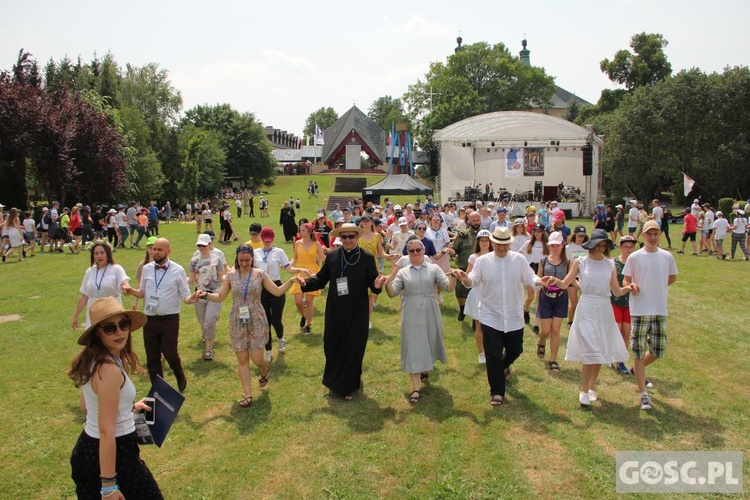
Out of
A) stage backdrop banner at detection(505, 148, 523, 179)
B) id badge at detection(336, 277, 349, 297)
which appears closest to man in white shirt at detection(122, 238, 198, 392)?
id badge at detection(336, 277, 349, 297)

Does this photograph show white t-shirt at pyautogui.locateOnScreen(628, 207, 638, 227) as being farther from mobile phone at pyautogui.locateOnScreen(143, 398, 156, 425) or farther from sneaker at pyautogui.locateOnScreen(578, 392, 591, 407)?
mobile phone at pyautogui.locateOnScreen(143, 398, 156, 425)

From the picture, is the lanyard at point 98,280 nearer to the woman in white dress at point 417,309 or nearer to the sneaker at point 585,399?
the woman in white dress at point 417,309

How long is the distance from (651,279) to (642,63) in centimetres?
5525

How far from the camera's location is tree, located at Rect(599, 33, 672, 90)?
5306 cm

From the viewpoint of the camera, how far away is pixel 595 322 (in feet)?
19.0

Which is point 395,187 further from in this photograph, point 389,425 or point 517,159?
point 389,425

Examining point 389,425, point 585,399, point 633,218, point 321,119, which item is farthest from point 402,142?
point 321,119

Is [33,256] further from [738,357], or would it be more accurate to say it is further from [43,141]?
[738,357]

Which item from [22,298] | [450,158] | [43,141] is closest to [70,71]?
[43,141]

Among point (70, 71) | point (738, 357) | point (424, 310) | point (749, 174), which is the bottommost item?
point (738, 357)

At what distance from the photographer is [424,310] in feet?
20.1

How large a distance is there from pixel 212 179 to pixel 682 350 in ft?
160

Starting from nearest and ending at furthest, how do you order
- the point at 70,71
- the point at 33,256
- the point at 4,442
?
the point at 4,442 → the point at 33,256 → the point at 70,71

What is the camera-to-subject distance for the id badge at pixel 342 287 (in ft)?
20.4
